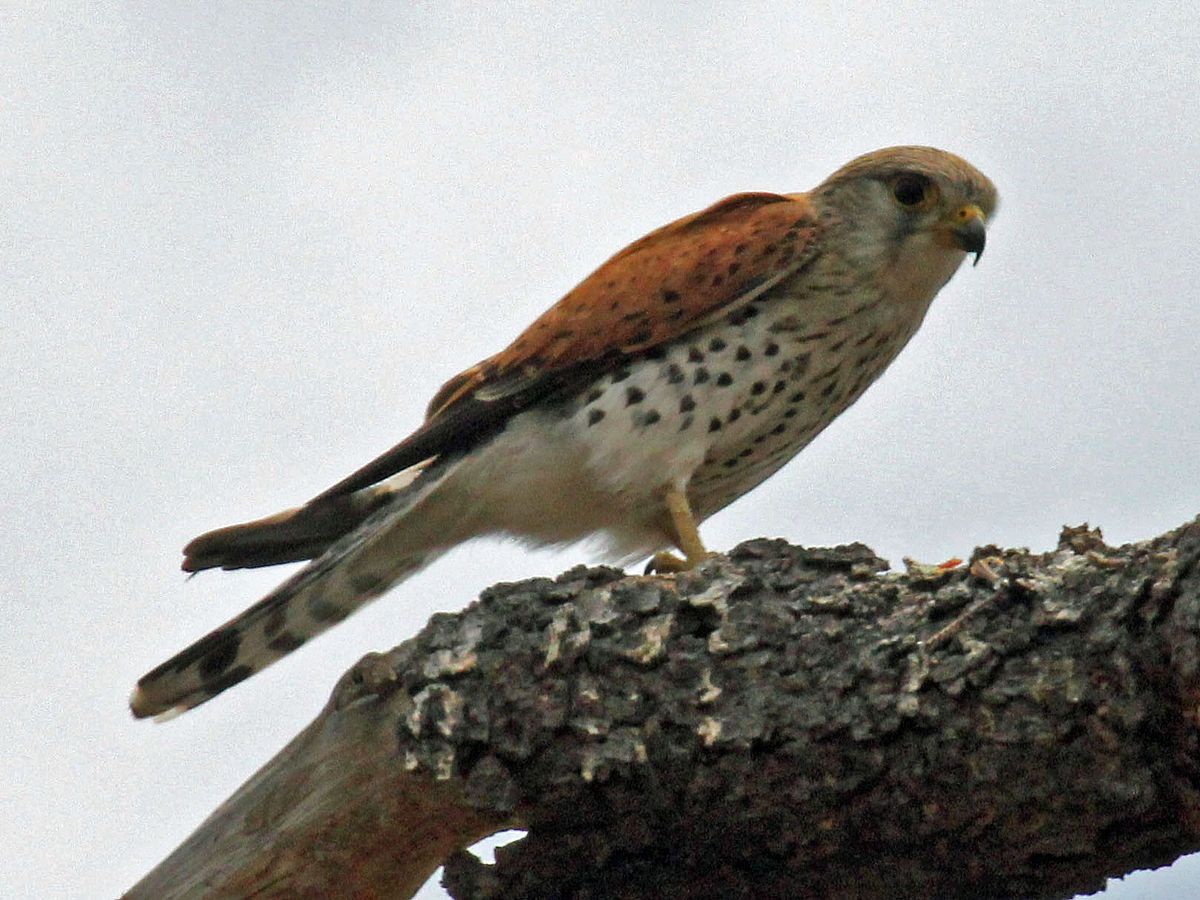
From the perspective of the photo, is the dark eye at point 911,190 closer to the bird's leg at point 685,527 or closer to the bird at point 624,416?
the bird at point 624,416

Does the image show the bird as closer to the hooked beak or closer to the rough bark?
the hooked beak

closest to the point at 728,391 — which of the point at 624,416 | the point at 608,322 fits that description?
the point at 624,416

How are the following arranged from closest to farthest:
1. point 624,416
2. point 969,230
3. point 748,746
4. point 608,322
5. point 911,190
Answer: point 748,746
point 624,416
point 608,322
point 969,230
point 911,190

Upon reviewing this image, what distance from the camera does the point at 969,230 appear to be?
4953 millimetres

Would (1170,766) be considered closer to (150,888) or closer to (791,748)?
(791,748)

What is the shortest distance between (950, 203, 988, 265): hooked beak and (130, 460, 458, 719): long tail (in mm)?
1675

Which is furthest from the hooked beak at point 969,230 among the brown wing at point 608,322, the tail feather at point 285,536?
the tail feather at point 285,536

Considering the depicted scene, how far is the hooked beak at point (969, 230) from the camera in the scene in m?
4.94

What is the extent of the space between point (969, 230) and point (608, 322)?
117 centimetres

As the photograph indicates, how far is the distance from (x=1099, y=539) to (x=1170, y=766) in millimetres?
480

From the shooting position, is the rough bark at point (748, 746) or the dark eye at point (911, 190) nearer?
the rough bark at point (748, 746)

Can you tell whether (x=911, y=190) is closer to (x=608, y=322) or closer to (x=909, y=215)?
(x=909, y=215)

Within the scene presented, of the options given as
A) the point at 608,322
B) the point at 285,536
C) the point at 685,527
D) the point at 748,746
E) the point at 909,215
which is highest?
the point at 909,215

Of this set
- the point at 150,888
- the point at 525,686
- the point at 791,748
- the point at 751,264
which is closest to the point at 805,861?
the point at 791,748
